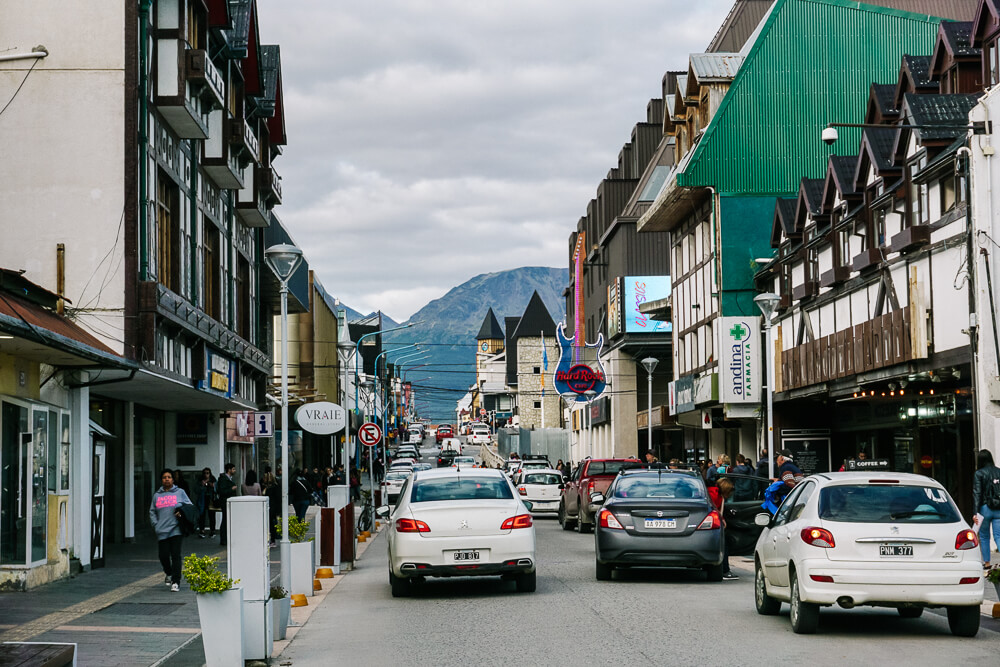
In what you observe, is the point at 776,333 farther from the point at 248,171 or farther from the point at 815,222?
the point at 248,171

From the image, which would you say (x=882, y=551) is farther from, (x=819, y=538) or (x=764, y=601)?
(x=764, y=601)

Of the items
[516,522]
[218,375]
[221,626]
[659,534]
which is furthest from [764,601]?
[218,375]

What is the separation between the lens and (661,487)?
18859mm

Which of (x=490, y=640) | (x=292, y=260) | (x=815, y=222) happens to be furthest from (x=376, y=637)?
(x=815, y=222)

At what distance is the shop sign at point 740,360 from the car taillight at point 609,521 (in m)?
24.5

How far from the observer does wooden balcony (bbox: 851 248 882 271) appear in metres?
28.4

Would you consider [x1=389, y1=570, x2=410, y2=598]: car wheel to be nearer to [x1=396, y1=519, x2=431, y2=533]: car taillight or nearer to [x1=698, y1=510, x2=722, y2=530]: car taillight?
[x1=396, y1=519, x2=431, y2=533]: car taillight

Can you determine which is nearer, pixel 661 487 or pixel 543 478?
pixel 661 487

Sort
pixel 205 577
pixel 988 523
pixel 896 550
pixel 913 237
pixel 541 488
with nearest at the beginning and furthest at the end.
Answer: pixel 205 577, pixel 896 550, pixel 988 523, pixel 913 237, pixel 541 488

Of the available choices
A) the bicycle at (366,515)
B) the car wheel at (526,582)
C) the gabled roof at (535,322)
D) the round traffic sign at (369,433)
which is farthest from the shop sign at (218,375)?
the gabled roof at (535,322)

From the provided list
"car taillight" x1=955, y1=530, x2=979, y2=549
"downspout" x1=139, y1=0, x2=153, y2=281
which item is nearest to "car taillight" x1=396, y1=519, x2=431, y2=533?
"car taillight" x1=955, y1=530, x2=979, y2=549

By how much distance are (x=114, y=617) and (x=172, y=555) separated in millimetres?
3453

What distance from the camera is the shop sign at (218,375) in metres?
30.6

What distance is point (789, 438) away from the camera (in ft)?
126
